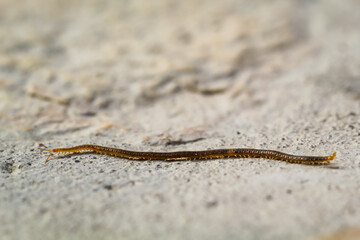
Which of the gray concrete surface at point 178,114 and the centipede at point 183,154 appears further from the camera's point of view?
the centipede at point 183,154

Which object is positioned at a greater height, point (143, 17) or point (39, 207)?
point (143, 17)

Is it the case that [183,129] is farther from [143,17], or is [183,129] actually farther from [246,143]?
[143,17]

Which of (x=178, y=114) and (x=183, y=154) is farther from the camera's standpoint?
(x=178, y=114)

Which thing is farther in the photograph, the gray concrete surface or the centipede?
the centipede

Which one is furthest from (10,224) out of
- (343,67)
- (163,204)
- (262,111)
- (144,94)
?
(343,67)

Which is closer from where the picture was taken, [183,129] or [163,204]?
[163,204]

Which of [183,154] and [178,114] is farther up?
[178,114]

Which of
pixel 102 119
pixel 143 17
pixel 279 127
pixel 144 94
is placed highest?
pixel 143 17

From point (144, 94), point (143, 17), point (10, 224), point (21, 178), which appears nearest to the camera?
point (10, 224)
